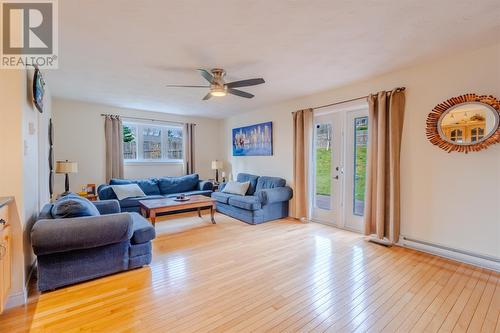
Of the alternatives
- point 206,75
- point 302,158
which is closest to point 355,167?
point 302,158

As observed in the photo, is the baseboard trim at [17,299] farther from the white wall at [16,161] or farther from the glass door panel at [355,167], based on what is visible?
the glass door panel at [355,167]

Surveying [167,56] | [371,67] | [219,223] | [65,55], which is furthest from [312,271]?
[65,55]

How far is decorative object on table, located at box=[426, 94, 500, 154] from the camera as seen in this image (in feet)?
8.33

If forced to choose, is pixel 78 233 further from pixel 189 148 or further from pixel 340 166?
pixel 189 148

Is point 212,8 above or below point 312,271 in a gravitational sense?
above

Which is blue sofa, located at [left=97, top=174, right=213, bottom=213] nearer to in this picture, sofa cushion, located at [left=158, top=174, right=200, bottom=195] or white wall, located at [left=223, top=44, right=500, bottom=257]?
sofa cushion, located at [left=158, top=174, right=200, bottom=195]

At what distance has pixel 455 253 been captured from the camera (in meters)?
2.85

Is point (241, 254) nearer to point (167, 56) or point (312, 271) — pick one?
point (312, 271)

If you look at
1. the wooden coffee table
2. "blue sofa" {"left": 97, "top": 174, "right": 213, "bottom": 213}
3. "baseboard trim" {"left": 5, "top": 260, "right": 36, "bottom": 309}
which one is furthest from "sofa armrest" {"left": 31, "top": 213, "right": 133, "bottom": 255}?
"blue sofa" {"left": 97, "top": 174, "right": 213, "bottom": 213}

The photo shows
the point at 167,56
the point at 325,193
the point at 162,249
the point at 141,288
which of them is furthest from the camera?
the point at 325,193

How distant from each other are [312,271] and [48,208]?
10.1 feet

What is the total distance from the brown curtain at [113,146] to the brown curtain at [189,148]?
63.0 inches

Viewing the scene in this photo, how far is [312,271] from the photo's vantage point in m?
2.59

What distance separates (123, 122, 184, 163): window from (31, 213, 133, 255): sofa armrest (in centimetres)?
362
